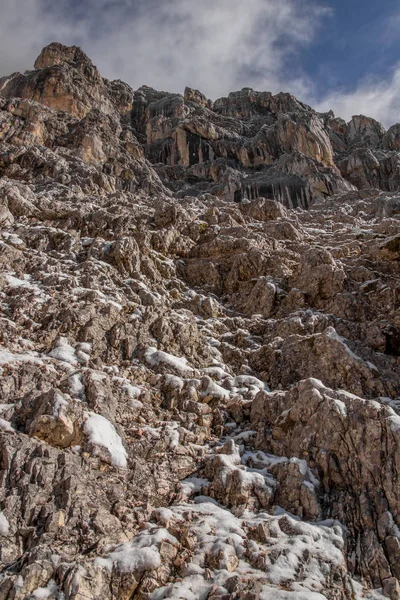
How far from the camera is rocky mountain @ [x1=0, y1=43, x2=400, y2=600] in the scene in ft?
25.5

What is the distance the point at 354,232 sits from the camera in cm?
3241

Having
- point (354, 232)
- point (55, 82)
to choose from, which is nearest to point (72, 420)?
point (354, 232)

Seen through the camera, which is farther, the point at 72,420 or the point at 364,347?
the point at 364,347

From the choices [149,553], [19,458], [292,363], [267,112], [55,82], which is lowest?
[149,553]

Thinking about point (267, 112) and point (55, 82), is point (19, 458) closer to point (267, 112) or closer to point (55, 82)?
point (55, 82)

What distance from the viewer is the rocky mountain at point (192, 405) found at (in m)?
7.76

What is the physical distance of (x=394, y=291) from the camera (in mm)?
19422

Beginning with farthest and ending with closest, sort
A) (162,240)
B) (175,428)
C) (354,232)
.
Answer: (354,232), (162,240), (175,428)

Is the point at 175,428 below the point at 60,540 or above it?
above

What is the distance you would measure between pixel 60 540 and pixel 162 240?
19863 millimetres

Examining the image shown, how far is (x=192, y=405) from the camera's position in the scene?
13.4 m

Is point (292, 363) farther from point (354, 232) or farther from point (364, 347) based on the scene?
point (354, 232)

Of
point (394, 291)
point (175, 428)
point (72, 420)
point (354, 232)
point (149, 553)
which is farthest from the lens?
point (354, 232)

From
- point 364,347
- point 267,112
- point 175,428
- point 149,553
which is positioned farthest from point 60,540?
point 267,112
